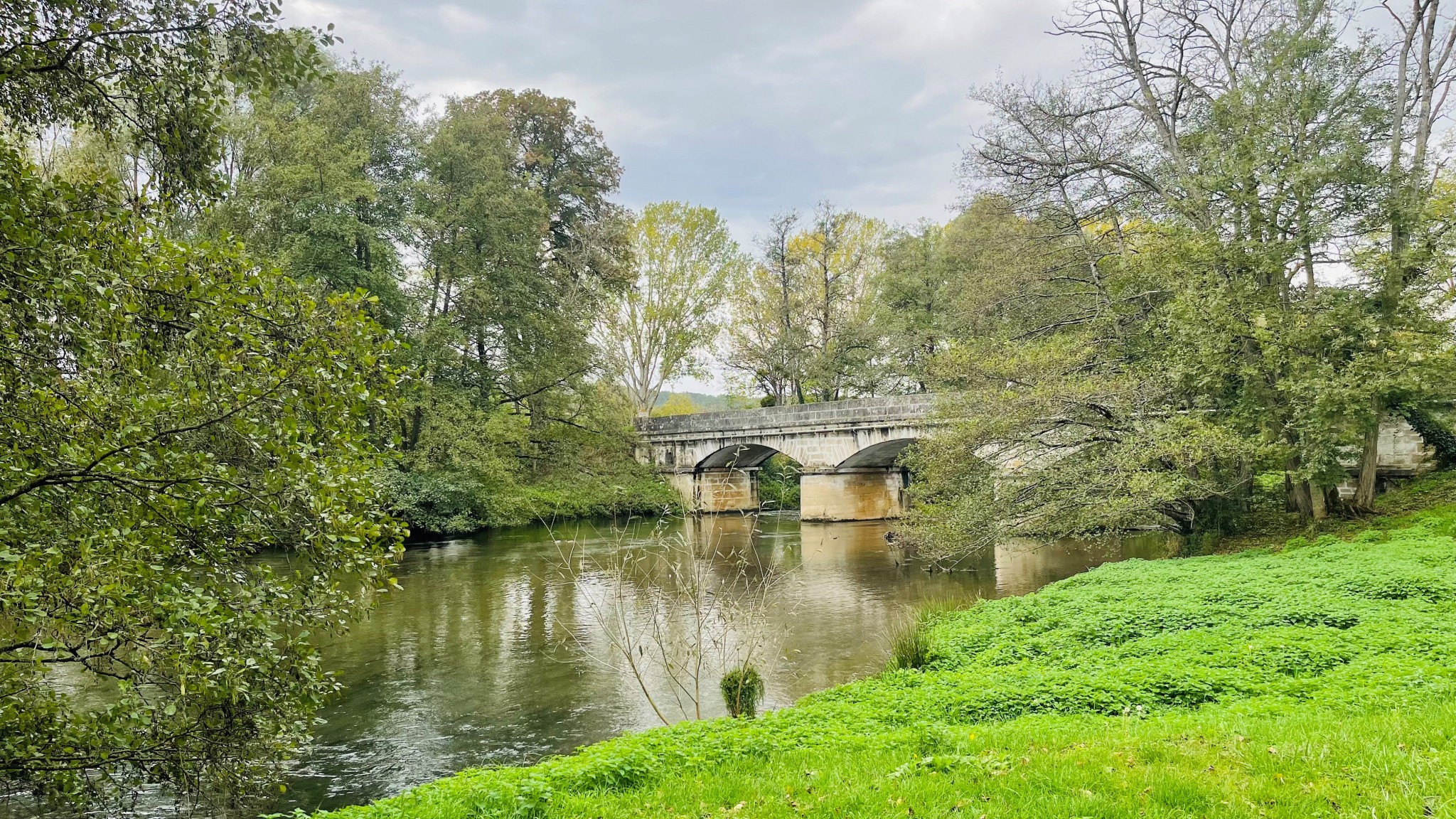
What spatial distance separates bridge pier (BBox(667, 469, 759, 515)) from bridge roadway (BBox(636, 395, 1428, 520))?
0.11 feet

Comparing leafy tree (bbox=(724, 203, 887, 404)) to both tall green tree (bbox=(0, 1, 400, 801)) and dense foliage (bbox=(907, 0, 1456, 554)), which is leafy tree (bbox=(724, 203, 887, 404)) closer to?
dense foliage (bbox=(907, 0, 1456, 554))

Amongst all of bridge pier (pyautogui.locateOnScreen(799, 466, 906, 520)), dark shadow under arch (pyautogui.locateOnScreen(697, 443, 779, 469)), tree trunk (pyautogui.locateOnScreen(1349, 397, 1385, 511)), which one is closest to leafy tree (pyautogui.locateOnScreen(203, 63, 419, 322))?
dark shadow under arch (pyautogui.locateOnScreen(697, 443, 779, 469))

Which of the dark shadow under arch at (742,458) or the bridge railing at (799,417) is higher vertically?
the bridge railing at (799,417)

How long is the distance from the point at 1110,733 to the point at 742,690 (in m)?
3.38

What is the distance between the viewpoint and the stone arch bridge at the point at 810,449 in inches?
1019

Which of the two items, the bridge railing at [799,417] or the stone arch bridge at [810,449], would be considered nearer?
the bridge railing at [799,417]

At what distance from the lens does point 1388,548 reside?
10617mm

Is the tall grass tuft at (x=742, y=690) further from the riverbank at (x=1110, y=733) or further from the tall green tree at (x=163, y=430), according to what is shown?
the tall green tree at (x=163, y=430)

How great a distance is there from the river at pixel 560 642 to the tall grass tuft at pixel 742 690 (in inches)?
9.9

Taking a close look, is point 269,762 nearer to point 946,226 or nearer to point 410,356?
point 410,356

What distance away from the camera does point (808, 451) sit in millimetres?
28016

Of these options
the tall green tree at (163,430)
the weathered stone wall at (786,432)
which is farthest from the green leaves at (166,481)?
the weathered stone wall at (786,432)

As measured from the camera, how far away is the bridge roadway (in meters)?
25.9

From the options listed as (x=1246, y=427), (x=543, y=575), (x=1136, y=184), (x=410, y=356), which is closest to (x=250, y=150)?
A: (x=410, y=356)
